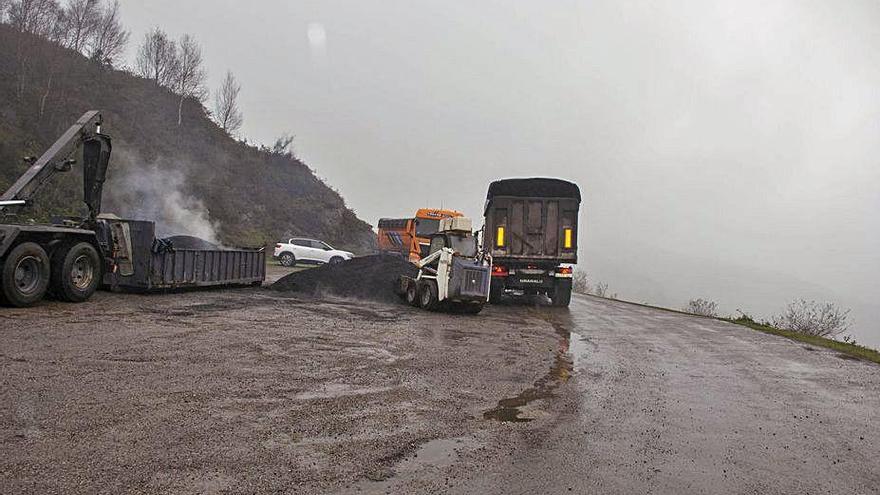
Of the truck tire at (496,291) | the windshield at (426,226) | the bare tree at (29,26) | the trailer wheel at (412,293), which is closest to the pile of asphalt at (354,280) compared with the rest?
the trailer wheel at (412,293)

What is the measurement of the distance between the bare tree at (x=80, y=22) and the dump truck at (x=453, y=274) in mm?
41183

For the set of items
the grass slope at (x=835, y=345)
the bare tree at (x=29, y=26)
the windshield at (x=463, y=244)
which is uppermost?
the bare tree at (x=29, y=26)

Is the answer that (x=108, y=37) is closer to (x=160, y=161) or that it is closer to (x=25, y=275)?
(x=160, y=161)

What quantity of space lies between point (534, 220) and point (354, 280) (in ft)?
19.1

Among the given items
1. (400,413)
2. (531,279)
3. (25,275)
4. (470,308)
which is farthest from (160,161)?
(400,413)

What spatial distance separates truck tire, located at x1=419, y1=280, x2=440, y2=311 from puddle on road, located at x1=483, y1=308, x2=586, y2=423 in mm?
3107

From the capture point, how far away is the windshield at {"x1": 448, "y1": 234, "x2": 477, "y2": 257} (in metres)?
15.6

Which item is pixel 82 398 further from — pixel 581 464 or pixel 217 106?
pixel 217 106

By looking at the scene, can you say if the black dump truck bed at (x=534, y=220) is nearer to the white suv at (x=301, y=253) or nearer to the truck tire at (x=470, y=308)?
the truck tire at (x=470, y=308)

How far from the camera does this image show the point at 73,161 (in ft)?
43.8

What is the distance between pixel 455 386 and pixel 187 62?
5485 centimetres

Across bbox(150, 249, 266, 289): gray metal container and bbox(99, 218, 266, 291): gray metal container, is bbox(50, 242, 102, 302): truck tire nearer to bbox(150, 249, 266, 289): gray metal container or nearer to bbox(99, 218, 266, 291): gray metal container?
bbox(99, 218, 266, 291): gray metal container

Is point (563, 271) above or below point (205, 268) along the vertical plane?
above

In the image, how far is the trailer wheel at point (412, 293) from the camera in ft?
53.0
